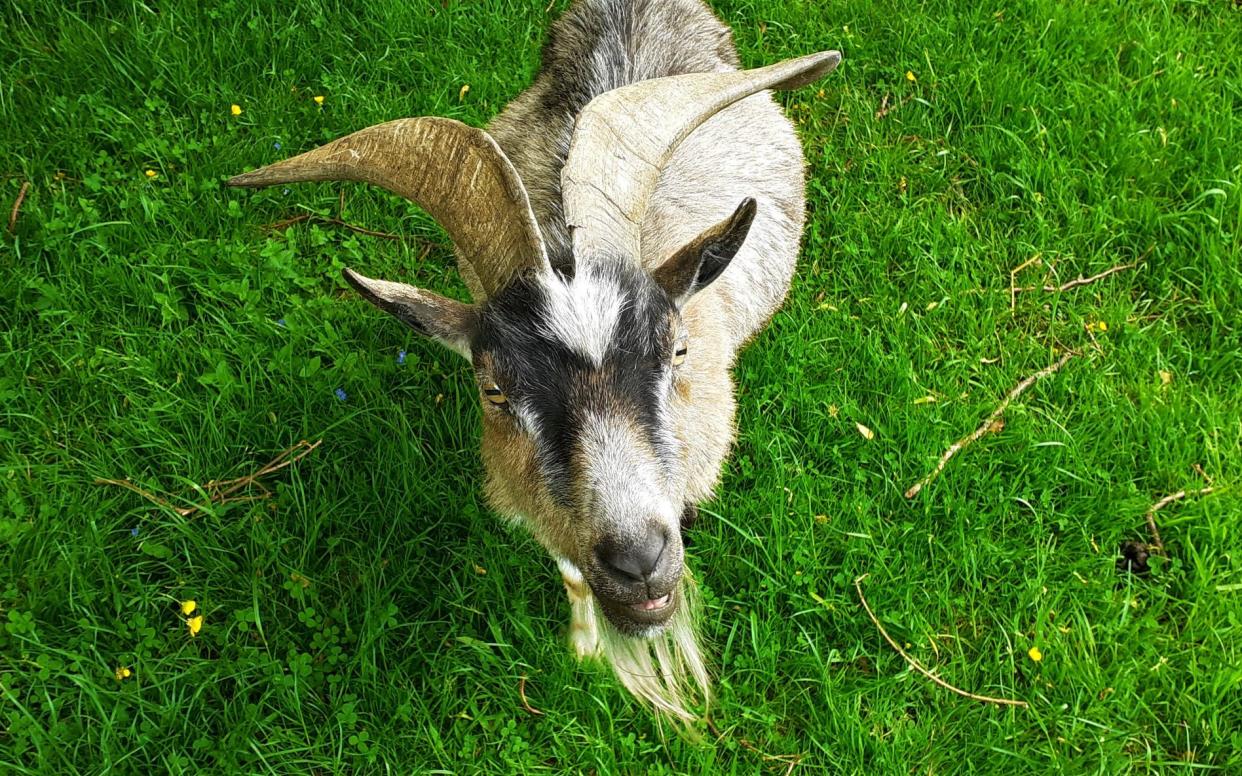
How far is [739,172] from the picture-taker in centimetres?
432

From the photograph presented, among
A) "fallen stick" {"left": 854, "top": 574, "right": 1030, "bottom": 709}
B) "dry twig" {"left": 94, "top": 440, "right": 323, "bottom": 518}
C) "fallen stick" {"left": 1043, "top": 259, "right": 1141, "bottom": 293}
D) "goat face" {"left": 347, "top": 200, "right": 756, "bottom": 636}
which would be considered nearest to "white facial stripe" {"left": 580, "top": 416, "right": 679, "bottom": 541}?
"goat face" {"left": 347, "top": 200, "right": 756, "bottom": 636}

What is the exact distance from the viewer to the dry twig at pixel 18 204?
419 centimetres

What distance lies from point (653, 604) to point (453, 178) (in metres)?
1.43

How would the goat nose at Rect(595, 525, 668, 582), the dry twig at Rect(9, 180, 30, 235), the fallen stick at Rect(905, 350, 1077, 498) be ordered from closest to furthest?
1. the goat nose at Rect(595, 525, 668, 582)
2. the fallen stick at Rect(905, 350, 1077, 498)
3. the dry twig at Rect(9, 180, 30, 235)

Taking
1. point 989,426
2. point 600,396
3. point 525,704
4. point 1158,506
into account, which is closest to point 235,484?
point 525,704

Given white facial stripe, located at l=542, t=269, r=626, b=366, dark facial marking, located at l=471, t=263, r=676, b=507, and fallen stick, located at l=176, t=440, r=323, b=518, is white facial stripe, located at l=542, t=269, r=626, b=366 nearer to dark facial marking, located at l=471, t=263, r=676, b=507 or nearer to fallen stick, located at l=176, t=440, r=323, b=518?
dark facial marking, located at l=471, t=263, r=676, b=507

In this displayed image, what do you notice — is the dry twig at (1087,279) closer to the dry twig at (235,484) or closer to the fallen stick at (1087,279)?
the fallen stick at (1087,279)

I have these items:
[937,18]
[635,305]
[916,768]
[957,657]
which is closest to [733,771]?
[916,768]

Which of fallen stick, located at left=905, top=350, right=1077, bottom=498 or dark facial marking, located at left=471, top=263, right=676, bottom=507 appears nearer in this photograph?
dark facial marking, located at left=471, top=263, right=676, bottom=507

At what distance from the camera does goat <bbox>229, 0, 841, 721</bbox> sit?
2631 mm

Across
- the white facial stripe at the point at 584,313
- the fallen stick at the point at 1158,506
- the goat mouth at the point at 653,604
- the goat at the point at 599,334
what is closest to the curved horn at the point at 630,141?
the goat at the point at 599,334

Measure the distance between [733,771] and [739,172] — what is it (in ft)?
8.68

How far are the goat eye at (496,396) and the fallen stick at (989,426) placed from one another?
180 centimetres

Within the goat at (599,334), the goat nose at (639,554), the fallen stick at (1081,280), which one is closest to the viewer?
the goat nose at (639,554)
